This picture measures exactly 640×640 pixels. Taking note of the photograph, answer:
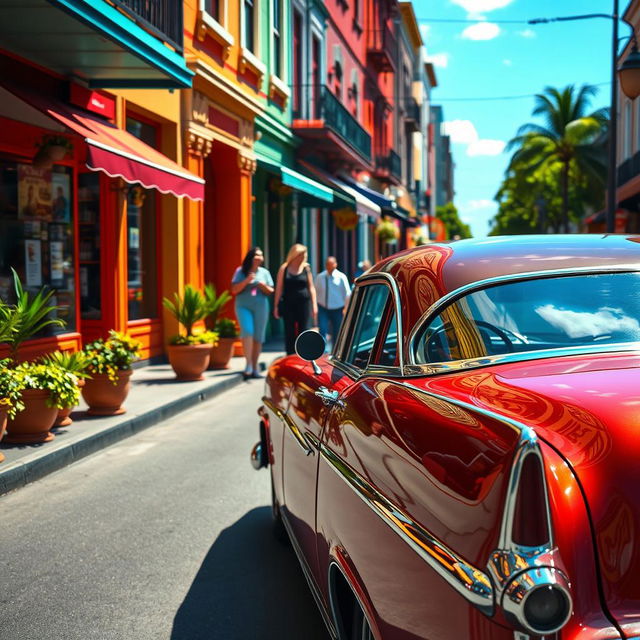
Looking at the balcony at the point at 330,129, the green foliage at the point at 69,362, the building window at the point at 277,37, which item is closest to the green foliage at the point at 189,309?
the green foliage at the point at 69,362

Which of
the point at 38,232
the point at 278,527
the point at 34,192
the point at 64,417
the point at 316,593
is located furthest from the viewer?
the point at 38,232

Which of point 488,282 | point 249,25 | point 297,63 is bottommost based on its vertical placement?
point 488,282

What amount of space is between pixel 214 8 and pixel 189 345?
7.07 meters

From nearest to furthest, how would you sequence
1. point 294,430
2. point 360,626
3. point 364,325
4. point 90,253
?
point 360,626 < point 294,430 < point 364,325 < point 90,253

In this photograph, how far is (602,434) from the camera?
1.86m

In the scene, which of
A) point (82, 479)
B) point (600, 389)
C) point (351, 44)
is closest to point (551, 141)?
point (351, 44)

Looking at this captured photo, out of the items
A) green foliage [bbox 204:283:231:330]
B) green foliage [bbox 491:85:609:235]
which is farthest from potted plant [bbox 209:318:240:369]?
green foliage [bbox 491:85:609:235]

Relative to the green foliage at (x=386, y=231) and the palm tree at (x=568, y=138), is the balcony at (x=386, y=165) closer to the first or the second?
the green foliage at (x=386, y=231)

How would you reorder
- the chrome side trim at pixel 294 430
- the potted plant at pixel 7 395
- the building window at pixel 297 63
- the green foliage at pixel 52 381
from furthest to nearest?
1. the building window at pixel 297 63
2. the green foliage at pixel 52 381
3. the potted plant at pixel 7 395
4. the chrome side trim at pixel 294 430

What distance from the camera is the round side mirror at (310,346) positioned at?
3941 millimetres

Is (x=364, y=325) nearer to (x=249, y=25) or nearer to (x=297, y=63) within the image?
(x=249, y=25)

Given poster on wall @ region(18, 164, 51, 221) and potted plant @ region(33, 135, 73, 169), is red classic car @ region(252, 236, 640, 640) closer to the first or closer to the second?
potted plant @ region(33, 135, 73, 169)

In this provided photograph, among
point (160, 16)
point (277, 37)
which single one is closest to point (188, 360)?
point (160, 16)

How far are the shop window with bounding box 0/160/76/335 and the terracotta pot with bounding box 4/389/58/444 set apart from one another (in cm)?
311
